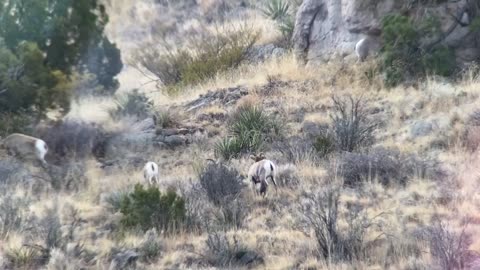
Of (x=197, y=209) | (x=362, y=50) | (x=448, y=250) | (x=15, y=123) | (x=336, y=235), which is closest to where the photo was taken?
(x=448, y=250)

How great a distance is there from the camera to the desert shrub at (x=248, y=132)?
13812 millimetres

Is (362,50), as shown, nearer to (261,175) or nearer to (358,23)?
(358,23)

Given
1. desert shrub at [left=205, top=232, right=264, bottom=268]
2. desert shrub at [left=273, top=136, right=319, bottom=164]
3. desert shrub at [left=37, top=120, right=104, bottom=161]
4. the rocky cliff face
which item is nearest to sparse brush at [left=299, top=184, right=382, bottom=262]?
desert shrub at [left=205, top=232, right=264, bottom=268]

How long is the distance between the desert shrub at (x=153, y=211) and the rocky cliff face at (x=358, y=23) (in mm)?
9009

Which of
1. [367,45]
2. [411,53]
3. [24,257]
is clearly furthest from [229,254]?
[367,45]

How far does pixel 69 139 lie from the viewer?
14609 millimetres

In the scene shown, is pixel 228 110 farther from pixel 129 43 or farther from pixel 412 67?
pixel 129 43

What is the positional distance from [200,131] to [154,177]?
13.3ft

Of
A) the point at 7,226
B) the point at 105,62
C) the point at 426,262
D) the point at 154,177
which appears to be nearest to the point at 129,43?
the point at 105,62

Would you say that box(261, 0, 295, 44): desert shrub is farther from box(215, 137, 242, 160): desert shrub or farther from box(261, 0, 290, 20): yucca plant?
box(215, 137, 242, 160): desert shrub

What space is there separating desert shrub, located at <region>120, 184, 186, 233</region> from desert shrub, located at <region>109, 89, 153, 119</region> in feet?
23.1

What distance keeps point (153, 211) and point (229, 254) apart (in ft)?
5.31

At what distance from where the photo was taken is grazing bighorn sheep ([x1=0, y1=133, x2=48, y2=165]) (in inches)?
531

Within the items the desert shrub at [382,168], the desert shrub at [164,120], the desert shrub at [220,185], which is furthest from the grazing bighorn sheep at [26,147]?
the desert shrub at [382,168]
